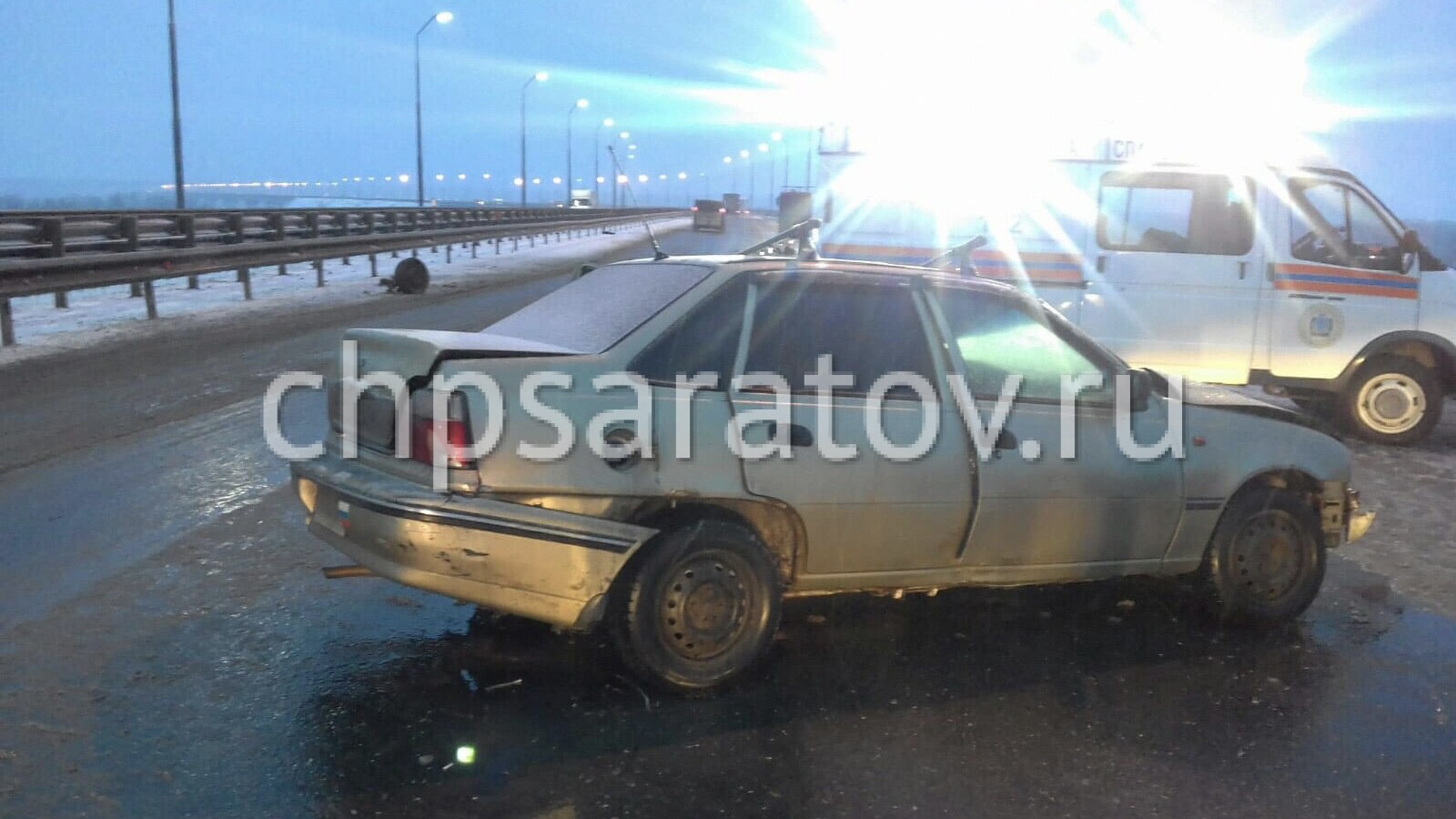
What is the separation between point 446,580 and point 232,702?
0.87 meters

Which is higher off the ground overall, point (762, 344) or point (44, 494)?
point (762, 344)

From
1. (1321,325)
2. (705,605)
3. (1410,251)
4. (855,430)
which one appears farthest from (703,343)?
(1410,251)

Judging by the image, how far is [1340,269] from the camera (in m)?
9.80

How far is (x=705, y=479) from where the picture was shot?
4266 mm

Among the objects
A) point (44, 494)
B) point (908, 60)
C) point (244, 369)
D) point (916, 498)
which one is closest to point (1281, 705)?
point (916, 498)

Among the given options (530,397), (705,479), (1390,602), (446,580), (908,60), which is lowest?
(1390,602)

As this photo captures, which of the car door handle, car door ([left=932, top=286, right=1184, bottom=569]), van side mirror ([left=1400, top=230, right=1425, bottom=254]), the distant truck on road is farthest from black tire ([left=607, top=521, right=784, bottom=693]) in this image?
the distant truck on road

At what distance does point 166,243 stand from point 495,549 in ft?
54.0

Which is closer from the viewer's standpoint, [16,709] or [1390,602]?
[16,709]

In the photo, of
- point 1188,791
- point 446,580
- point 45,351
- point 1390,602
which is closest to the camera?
point 1188,791

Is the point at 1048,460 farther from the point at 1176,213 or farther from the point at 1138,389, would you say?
the point at 1176,213

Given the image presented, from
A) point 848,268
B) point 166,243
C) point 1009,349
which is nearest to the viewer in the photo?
point 848,268

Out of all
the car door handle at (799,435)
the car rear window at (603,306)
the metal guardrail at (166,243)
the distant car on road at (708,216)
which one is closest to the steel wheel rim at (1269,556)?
the car door handle at (799,435)

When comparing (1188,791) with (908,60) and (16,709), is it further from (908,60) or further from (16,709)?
(908,60)
